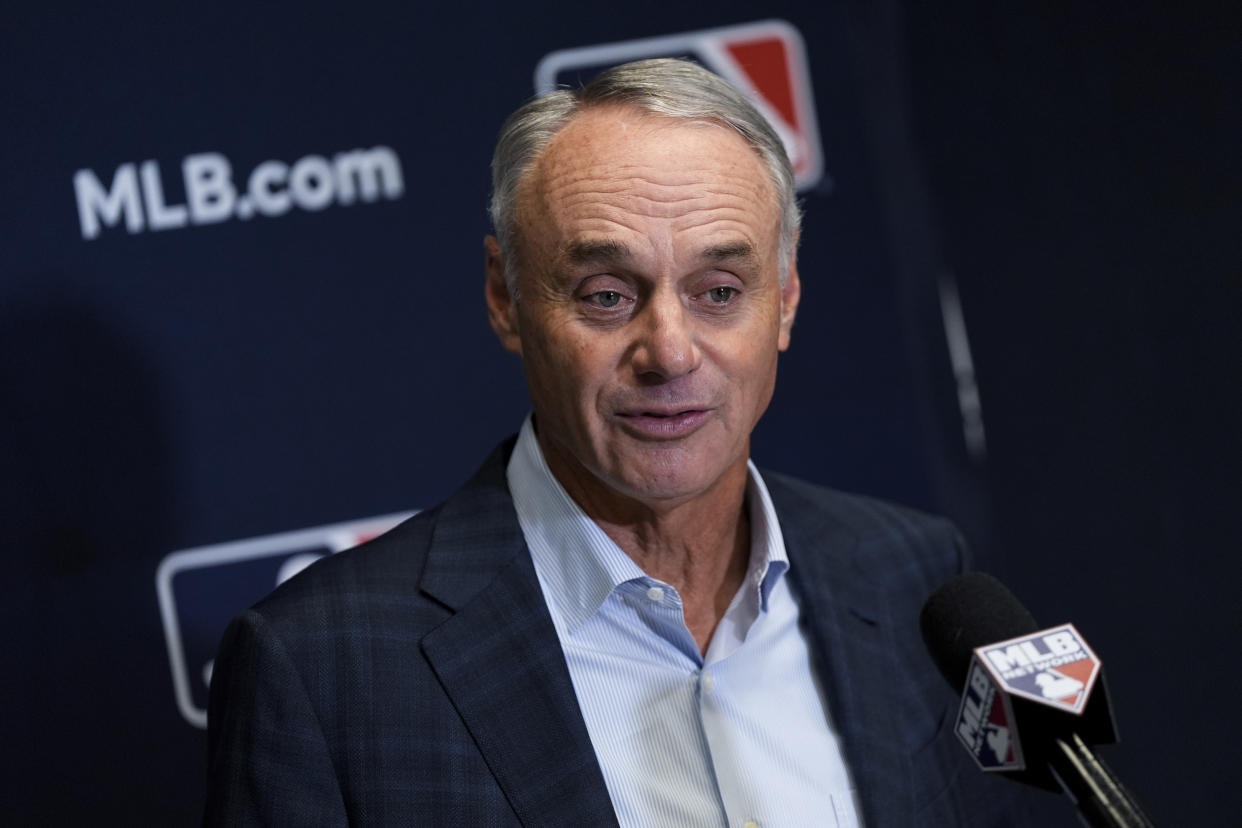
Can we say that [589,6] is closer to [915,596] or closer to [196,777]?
[915,596]

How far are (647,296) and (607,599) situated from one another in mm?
439

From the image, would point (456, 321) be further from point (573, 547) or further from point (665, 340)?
point (665, 340)

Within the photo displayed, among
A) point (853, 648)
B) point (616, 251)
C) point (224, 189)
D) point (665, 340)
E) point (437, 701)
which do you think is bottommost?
point (853, 648)

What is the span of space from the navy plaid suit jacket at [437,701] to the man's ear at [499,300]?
20cm

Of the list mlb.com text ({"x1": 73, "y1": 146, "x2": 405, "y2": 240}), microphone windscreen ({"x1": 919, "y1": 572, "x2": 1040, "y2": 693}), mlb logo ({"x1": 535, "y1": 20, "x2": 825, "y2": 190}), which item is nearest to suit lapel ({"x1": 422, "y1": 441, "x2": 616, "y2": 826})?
microphone windscreen ({"x1": 919, "y1": 572, "x2": 1040, "y2": 693})

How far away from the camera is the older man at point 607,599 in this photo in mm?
1683

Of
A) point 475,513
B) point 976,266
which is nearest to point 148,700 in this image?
point 475,513

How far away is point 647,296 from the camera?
1766 mm

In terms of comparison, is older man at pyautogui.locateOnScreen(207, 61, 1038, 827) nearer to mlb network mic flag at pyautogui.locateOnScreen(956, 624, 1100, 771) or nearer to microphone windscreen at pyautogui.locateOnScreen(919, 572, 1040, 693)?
microphone windscreen at pyautogui.locateOnScreen(919, 572, 1040, 693)

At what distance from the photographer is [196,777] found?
234 cm

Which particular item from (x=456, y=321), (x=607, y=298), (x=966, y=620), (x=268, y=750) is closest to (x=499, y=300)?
(x=607, y=298)

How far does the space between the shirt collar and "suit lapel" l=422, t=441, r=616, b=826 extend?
4cm

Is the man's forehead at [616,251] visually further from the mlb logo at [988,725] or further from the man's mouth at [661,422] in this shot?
the mlb logo at [988,725]

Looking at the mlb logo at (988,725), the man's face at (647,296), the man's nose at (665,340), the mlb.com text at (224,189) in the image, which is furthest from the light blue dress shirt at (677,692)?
the mlb.com text at (224,189)
